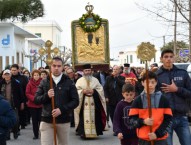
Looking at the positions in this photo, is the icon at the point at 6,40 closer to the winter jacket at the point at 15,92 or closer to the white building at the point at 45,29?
the winter jacket at the point at 15,92

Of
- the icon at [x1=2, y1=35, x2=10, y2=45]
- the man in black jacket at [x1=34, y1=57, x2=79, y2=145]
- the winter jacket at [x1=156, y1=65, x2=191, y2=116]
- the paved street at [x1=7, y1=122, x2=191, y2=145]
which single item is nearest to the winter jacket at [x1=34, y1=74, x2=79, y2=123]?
the man in black jacket at [x1=34, y1=57, x2=79, y2=145]

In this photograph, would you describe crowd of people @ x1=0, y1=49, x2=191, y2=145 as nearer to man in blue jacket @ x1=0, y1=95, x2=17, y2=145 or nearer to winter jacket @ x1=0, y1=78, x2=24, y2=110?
man in blue jacket @ x1=0, y1=95, x2=17, y2=145

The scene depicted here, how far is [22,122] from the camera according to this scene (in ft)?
50.0

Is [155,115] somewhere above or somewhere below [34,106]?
above

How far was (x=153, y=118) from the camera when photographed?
6426 millimetres

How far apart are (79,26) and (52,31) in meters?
87.2

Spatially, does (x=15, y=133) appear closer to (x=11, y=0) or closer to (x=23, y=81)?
(x=23, y=81)

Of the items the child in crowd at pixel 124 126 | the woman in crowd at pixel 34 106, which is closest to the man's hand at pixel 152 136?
the child in crowd at pixel 124 126

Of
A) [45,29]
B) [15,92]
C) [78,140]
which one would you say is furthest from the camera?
[45,29]

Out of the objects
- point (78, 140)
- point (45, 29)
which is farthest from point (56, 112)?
point (45, 29)

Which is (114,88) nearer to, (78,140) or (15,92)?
(78,140)

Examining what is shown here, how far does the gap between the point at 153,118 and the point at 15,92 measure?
23.4ft

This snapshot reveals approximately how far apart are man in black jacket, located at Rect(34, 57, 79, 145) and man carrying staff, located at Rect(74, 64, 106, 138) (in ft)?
16.0

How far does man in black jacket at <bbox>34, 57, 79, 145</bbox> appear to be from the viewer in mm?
7781
